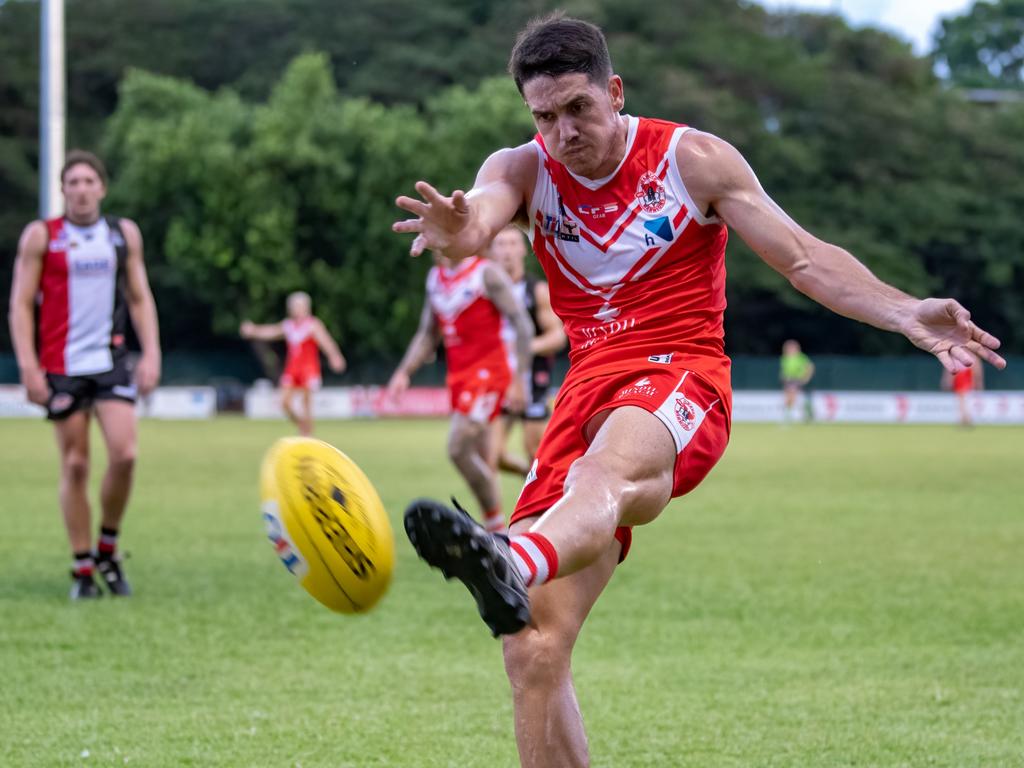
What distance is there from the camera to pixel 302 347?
994 inches

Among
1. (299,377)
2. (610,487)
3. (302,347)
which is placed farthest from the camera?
(302,347)

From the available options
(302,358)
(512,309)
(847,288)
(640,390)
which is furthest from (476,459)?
(302,358)

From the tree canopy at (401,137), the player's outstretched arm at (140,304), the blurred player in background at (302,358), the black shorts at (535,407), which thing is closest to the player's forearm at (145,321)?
the player's outstretched arm at (140,304)

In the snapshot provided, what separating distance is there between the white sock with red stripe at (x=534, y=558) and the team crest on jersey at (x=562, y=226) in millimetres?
1209

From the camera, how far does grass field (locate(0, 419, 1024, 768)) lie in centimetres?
561

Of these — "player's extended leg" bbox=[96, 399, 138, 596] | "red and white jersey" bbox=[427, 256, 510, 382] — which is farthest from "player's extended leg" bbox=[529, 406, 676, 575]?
"red and white jersey" bbox=[427, 256, 510, 382]

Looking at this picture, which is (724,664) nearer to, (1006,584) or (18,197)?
(1006,584)

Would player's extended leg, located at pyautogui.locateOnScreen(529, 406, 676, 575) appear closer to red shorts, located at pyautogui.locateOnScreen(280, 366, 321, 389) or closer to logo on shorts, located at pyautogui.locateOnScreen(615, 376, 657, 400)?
logo on shorts, located at pyautogui.locateOnScreen(615, 376, 657, 400)

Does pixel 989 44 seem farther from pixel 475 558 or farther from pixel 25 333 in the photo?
pixel 475 558

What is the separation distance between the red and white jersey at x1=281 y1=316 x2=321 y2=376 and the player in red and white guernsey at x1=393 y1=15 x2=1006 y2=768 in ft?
66.7

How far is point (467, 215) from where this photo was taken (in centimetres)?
447

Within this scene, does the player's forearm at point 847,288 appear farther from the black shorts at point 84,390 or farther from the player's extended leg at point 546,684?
the black shorts at point 84,390

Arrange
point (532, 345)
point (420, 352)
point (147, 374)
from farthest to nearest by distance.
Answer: point (420, 352), point (532, 345), point (147, 374)

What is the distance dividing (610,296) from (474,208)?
51 centimetres
